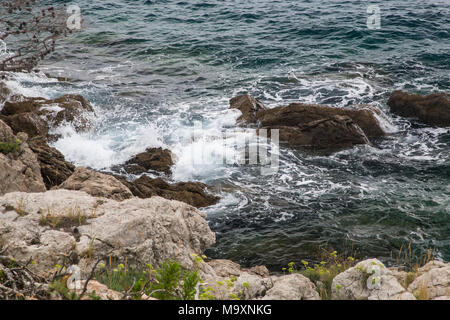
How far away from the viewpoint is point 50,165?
9.86 metres

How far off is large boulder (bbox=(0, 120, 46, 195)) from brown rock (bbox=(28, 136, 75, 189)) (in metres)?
0.75

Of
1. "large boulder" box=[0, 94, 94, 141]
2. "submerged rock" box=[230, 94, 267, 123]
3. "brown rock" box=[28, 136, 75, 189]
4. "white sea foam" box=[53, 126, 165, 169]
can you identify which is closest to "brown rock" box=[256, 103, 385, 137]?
"submerged rock" box=[230, 94, 267, 123]

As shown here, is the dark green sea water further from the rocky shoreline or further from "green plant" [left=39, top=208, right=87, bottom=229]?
"green plant" [left=39, top=208, right=87, bottom=229]

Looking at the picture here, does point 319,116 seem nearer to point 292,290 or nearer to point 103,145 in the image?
point 103,145

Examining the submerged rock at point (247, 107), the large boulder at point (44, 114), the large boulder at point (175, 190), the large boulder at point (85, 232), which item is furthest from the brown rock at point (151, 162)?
Answer: the large boulder at point (85, 232)

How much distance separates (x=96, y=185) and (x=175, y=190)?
2.57 meters

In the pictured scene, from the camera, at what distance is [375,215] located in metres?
9.93

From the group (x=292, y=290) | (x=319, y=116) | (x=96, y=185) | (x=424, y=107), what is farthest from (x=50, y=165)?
(x=424, y=107)

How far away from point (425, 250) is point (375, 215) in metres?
1.52

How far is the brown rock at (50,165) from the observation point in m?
9.63

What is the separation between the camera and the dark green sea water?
9.61 m
